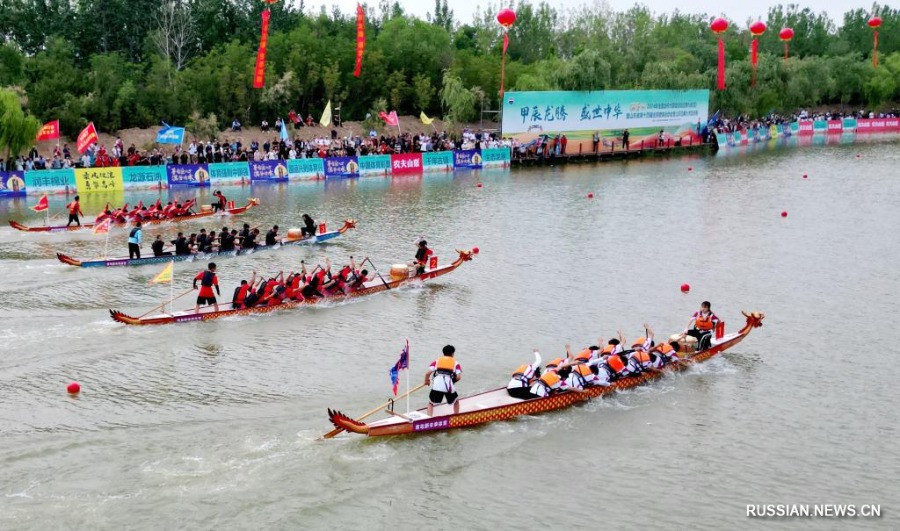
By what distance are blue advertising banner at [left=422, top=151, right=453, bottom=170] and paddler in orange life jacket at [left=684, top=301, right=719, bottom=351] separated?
3220 cm

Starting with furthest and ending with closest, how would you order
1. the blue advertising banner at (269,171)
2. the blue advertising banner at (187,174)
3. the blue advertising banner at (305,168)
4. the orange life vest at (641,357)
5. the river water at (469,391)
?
1. the blue advertising banner at (305,168)
2. the blue advertising banner at (269,171)
3. the blue advertising banner at (187,174)
4. the orange life vest at (641,357)
5. the river water at (469,391)

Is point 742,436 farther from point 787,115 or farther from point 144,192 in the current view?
point 787,115

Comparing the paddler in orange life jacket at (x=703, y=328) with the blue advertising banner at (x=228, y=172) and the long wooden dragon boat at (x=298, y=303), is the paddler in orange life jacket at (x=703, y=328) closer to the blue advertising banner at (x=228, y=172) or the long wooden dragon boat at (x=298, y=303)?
the long wooden dragon boat at (x=298, y=303)

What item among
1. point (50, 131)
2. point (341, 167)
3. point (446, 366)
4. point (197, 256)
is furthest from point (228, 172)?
point (446, 366)

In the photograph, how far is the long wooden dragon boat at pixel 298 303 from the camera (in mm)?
20156

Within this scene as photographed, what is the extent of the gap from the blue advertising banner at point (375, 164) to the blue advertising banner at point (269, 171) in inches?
169

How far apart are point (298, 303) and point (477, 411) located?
8464 mm

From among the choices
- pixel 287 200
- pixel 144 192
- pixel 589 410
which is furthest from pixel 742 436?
pixel 144 192

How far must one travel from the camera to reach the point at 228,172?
4338 cm

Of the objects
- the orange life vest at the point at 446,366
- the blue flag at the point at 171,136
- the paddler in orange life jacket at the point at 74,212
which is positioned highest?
the blue flag at the point at 171,136

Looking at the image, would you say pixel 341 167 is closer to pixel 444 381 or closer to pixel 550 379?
pixel 550 379

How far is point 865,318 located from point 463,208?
1877 cm

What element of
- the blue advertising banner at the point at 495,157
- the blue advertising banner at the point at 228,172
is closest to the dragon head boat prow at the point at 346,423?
the blue advertising banner at the point at 228,172

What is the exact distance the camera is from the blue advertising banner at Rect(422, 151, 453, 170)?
49.5 meters
